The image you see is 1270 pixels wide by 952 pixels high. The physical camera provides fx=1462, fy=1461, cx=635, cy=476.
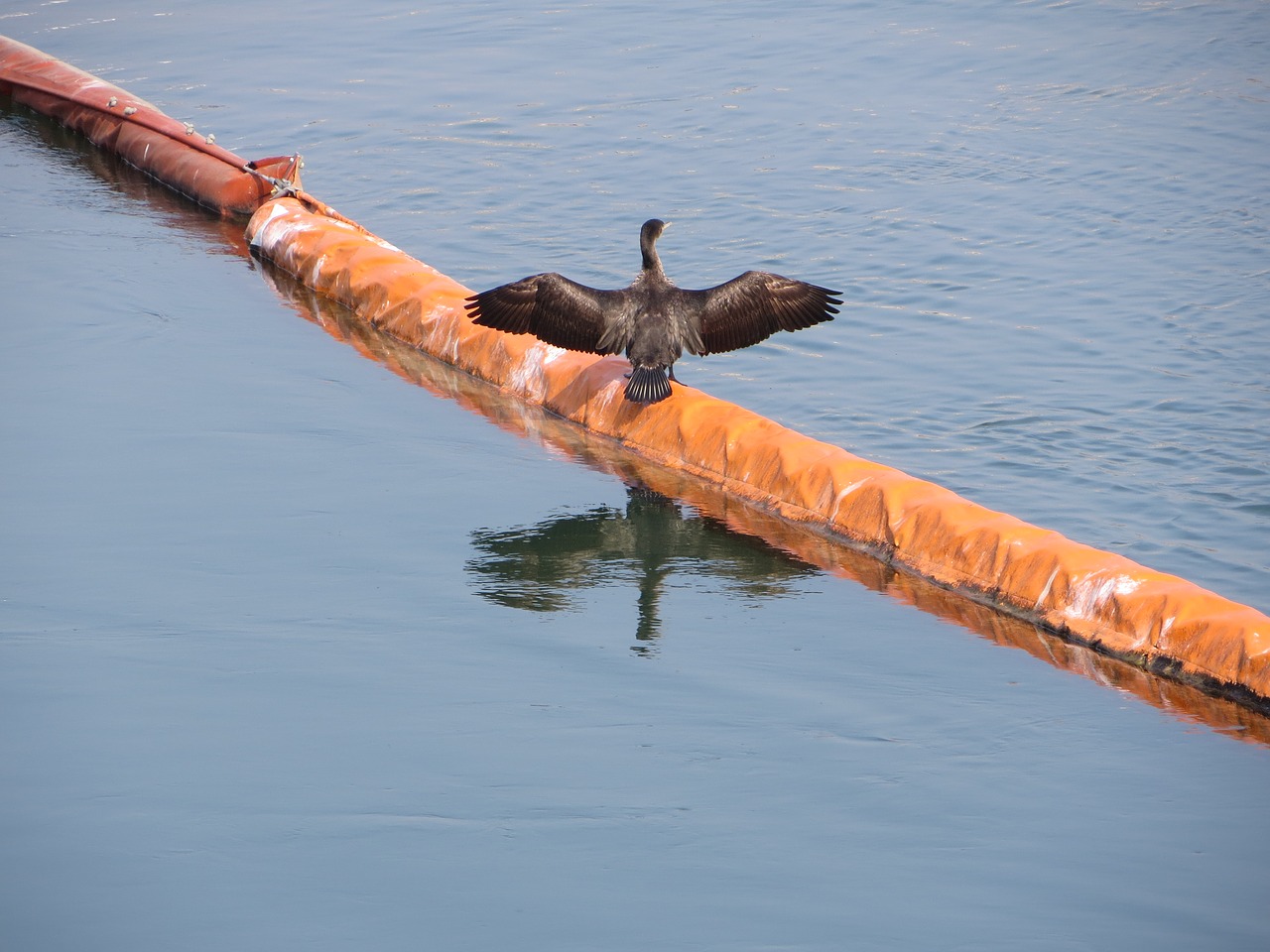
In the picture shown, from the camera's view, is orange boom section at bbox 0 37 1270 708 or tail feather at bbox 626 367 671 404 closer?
orange boom section at bbox 0 37 1270 708

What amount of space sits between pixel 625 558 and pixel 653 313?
1.41 metres

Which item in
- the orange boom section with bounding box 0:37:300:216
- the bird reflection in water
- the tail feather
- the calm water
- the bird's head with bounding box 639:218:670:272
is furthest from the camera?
the orange boom section with bounding box 0:37:300:216

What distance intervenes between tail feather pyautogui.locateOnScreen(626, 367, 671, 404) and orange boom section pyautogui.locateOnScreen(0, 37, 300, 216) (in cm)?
478

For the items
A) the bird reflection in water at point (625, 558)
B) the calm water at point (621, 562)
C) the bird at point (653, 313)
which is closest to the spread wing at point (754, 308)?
the bird at point (653, 313)

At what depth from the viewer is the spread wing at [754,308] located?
763 cm

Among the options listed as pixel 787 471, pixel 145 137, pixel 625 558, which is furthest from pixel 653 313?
pixel 145 137

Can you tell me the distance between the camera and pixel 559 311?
7684mm

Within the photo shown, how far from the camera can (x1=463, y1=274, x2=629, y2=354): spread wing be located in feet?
25.0

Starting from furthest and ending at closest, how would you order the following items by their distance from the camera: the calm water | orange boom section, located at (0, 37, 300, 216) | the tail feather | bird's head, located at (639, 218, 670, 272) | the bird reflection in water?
orange boom section, located at (0, 37, 300, 216) → bird's head, located at (639, 218, 670, 272) → the tail feather → the bird reflection in water → the calm water

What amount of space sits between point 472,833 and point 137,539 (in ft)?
8.87

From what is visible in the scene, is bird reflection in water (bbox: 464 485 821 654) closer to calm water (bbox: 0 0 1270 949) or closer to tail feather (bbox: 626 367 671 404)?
calm water (bbox: 0 0 1270 949)

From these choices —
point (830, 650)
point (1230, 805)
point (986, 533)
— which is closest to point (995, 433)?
point (986, 533)

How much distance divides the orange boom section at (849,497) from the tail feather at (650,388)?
0.30 metres

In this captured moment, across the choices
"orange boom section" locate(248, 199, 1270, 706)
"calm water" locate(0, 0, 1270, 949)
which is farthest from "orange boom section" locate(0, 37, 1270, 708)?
"calm water" locate(0, 0, 1270, 949)
